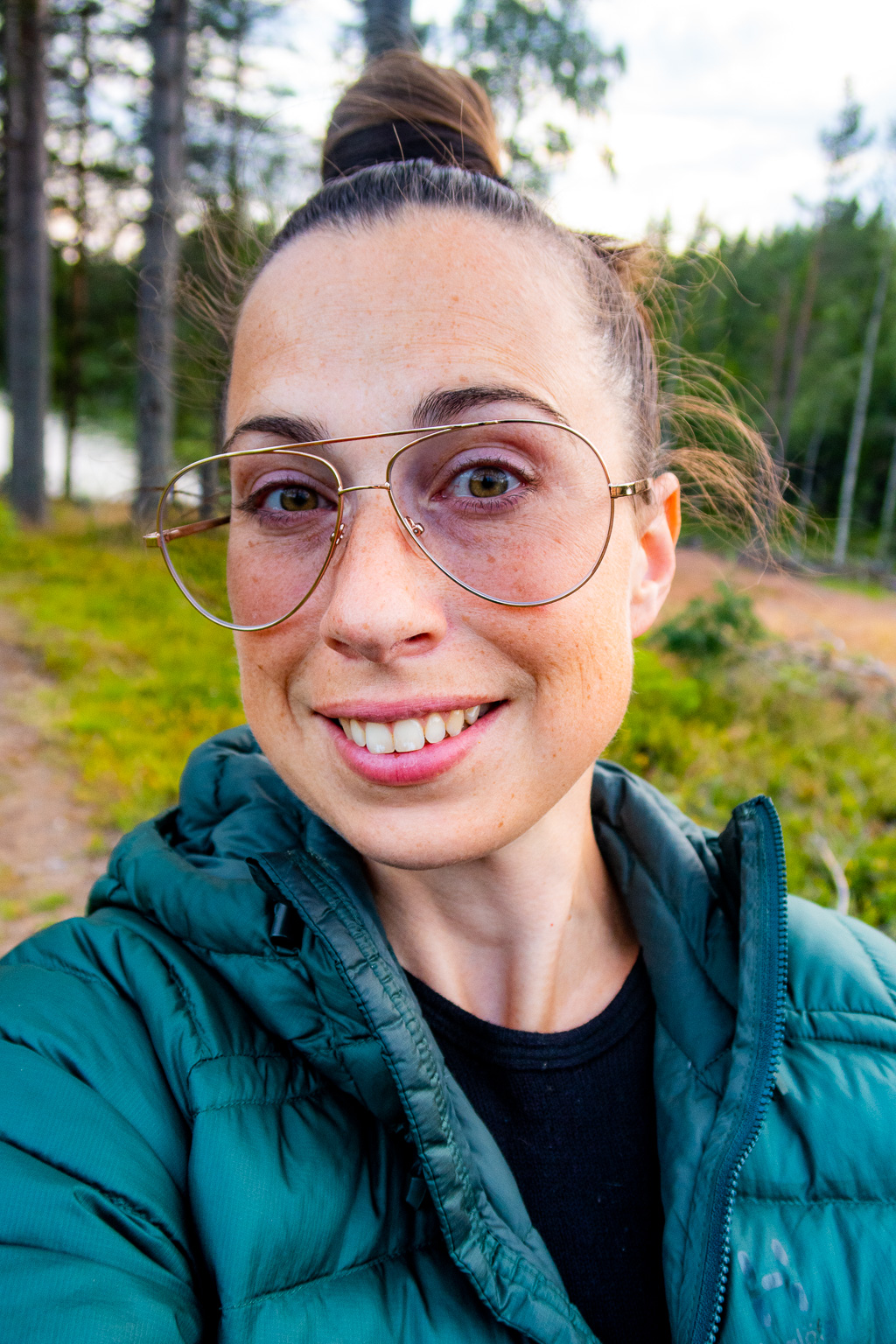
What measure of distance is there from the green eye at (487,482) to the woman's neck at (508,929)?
650 millimetres

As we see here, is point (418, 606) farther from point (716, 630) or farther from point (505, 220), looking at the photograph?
point (716, 630)

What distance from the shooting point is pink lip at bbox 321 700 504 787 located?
1.26 m

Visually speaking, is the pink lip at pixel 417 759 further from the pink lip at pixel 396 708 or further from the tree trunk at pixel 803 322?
the tree trunk at pixel 803 322

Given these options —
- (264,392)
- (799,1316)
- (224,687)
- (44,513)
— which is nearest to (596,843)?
(799,1316)

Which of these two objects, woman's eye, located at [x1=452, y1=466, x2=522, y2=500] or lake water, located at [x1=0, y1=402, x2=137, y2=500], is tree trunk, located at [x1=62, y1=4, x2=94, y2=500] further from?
woman's eye, located at [x1=452, y1=466, x2=522, y2=500]

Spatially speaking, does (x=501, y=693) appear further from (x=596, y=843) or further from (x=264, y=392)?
(x=596, y=843)

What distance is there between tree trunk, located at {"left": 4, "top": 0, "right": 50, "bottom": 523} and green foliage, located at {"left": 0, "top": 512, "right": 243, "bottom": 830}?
13.3 ft

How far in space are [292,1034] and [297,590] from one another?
0.71 m

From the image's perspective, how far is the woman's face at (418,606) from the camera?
126cm

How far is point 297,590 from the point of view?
1.36 m

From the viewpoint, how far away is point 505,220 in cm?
145

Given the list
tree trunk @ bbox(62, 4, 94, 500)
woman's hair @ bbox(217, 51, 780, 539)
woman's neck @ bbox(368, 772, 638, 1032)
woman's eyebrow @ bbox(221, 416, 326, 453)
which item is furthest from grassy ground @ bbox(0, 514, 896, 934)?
tree trunk @ bbox(62, 4, 94, 500)

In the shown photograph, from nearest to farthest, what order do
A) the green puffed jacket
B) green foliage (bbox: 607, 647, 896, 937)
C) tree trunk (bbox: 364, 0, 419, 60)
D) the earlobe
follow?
the green puffed jacket, the earlobe, green foliage (bbox: 607, 647, 896, 937), tree trunk (bbox: 364, 0, 419, 60)

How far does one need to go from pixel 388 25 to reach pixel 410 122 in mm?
3333
